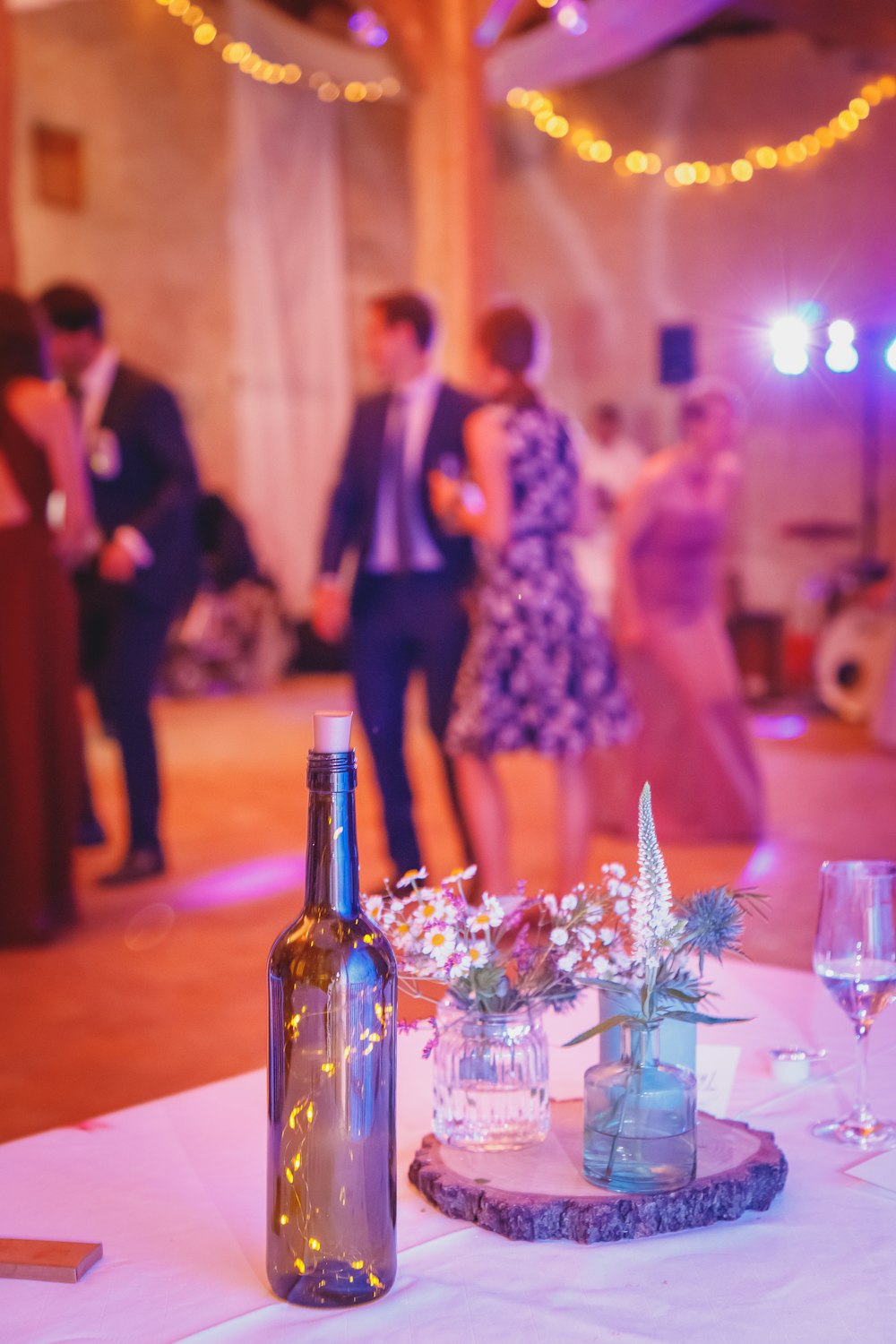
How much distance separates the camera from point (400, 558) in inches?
126

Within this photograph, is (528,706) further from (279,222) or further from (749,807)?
(279,222)

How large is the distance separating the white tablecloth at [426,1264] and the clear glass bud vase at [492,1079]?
5 cm

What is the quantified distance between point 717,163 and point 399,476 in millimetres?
6833

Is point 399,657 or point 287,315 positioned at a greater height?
point 287,315

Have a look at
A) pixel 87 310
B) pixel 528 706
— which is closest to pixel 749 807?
pixel 528 706

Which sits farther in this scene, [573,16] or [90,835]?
[573,16]

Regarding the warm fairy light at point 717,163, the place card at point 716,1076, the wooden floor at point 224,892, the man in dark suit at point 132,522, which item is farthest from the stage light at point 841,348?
the warm fairy light at point 717,163

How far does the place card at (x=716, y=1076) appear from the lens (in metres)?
0.93

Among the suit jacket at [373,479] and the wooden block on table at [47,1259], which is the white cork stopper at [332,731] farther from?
the suit jacket at [373,479]

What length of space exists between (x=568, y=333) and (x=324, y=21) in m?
2.64

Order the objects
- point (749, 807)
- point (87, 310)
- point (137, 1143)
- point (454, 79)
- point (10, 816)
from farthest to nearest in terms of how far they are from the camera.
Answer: point (454, 79) → point (749, 807) → point (87, 310) → point (10, 816) → point (137, 1143)

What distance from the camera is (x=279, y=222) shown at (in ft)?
30.7

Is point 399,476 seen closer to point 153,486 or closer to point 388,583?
point 388,583

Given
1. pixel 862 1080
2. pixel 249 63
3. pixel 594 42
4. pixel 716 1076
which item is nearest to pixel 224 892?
pixel 716 1076
